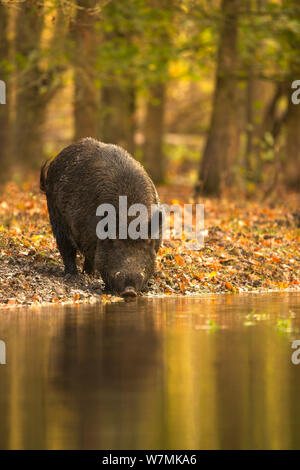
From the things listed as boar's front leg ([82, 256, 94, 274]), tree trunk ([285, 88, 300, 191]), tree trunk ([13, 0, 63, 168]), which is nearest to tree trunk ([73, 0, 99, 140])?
tree trunk ([13, 0, 63, 168])

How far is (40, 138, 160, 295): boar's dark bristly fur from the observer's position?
12.1 metres

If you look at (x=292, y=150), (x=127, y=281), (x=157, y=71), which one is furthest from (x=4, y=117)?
(x=127, y=281)

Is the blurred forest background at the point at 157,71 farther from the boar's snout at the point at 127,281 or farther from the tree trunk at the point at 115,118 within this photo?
the boar's snout at the point at 127,281

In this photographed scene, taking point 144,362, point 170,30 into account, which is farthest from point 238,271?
point 170,30

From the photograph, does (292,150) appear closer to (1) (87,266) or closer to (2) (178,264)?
(2) (178,264)

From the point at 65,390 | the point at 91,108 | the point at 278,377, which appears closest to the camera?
the point at 65,390

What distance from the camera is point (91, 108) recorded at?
25.1 m

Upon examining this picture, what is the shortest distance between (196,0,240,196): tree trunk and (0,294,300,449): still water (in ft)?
44.0

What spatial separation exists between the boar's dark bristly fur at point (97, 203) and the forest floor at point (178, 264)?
36 centimetres

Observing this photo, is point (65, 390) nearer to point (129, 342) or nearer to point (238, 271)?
point (129, 342)

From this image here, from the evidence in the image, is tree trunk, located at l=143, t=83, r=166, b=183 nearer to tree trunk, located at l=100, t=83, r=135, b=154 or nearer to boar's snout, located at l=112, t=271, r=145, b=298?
tree trunk, located at l=100, t=83, r=135, b=154

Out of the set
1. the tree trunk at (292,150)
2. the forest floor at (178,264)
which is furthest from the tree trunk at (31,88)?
the tree trunk at (292,150)

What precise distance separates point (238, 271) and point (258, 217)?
239 inches

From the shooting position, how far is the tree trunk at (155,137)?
103 ft
